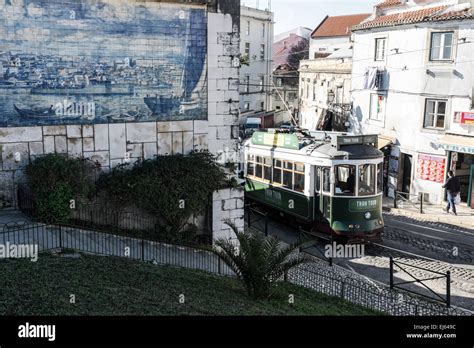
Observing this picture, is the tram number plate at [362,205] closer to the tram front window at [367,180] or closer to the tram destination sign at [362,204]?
the tram destination sign at [362,204]

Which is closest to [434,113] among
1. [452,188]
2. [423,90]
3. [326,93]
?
[423,90]

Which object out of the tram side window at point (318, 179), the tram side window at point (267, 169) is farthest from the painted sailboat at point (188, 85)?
the tram side window at point (267, 169)

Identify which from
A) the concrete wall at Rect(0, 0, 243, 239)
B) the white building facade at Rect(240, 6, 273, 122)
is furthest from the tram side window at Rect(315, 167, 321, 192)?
the white building facade at Rect(240, 6, 273, 122)

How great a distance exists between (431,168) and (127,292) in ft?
58.6

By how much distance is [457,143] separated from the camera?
22.4 m

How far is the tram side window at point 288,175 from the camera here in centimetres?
1856

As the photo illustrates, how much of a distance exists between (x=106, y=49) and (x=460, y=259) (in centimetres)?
1224

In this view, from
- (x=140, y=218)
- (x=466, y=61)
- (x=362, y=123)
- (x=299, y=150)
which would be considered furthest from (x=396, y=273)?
(x=362, y=123)

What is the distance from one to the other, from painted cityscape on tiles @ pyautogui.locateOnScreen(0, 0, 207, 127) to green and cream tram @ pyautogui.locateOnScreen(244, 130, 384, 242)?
3.81 m

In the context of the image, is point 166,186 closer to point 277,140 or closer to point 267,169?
point 277,140

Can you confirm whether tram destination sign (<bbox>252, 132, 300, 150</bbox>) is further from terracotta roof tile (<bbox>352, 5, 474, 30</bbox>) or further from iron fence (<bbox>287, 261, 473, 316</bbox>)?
terracotta roof tile (<bbox>352, 5, 474, 30</bbox>)

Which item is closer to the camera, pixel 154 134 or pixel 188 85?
pixel 154 134

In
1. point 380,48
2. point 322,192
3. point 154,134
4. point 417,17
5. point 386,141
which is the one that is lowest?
point 322,192

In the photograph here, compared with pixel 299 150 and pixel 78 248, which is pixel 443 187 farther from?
pixel 78 248
